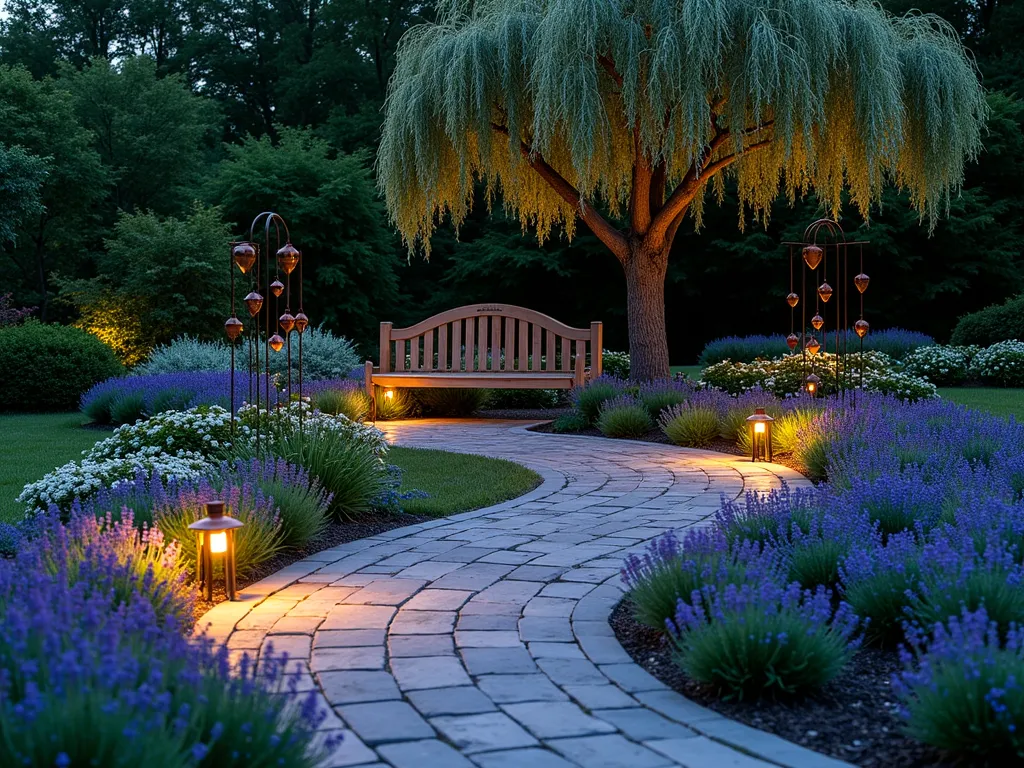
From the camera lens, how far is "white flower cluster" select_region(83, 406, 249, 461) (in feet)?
21.0

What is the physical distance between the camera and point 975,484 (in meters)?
4.38

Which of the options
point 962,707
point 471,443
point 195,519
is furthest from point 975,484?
point 471,443

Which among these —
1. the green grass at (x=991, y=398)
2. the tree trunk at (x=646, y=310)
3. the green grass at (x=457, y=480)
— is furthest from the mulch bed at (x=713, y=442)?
the green grass at (x=991, y=398)

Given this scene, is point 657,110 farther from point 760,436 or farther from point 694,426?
point 760,436

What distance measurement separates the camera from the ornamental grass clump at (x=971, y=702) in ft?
7.41

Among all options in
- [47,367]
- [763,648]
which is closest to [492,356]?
[47,367]

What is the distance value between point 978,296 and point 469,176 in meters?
16.2

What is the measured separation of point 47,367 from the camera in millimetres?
13016

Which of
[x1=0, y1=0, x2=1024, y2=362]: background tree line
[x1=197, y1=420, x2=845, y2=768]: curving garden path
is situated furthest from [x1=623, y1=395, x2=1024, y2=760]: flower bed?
[x1=0, y1=0, x2=1024, y2=362]: background tree line

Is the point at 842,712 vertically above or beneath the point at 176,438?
beneath

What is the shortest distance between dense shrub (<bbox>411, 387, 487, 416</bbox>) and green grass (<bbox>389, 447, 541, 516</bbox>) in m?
3.52

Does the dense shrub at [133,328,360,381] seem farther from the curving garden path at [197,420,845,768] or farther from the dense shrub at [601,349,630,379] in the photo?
the curving garden path at [197,420,845,768]

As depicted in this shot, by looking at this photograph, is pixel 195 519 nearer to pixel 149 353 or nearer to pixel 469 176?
pixel 469 176

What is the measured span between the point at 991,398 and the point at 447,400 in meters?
7.05
